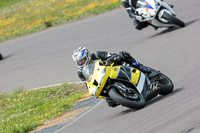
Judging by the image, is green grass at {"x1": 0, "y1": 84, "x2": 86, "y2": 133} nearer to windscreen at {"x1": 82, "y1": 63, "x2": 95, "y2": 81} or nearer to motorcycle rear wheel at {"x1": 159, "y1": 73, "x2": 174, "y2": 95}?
windscreen at {"x1": 82, "y1": 63, "x2": 95, "y2": 81}

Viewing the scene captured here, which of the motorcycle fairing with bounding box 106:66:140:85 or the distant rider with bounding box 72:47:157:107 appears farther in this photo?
the distant rider with bounding box 72:47:157:107

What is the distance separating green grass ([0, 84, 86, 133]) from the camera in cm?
1082

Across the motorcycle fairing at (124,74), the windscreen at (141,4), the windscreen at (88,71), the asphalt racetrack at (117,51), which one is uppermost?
the windscreen at (88,71)

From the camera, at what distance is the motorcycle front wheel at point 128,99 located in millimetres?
7977

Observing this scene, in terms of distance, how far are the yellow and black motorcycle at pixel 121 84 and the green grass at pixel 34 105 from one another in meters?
2.51

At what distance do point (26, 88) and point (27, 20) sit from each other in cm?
2124

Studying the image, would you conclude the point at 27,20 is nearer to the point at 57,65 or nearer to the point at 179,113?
the point at 57,65

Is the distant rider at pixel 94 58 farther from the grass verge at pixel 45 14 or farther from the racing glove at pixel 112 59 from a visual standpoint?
the grass verge at pixel 45 14

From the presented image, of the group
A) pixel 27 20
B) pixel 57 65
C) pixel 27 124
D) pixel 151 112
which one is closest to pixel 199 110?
pixel 151 112

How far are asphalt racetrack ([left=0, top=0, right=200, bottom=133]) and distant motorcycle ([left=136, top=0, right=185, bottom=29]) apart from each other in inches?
14.8

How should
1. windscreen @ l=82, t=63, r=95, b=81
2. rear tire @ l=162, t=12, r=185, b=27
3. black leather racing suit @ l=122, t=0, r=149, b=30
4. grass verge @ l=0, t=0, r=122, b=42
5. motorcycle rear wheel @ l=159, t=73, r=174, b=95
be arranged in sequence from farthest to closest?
grass verge @ l=0, t=0, r=122, b=42, black leather racing suit @ l=122, t=0, r=149, b=30, rear tire @ l=162, t=12, r=185, b=27, motorcycle rear wheel @ l=159, t=73, r=174, b=95, windscreen @ l=82, t=63, r=95, b=81

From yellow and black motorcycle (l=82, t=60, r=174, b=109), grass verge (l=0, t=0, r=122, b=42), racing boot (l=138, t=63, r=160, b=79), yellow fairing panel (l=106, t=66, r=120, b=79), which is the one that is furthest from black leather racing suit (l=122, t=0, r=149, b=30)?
grass verge (l=0, t=0, r=122, b=42)

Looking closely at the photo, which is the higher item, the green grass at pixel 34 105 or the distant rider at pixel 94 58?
the distant rider at pixel 94 58

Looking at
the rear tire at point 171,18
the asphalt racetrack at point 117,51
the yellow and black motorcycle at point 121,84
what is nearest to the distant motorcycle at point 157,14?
the rear tire at point 171,18
